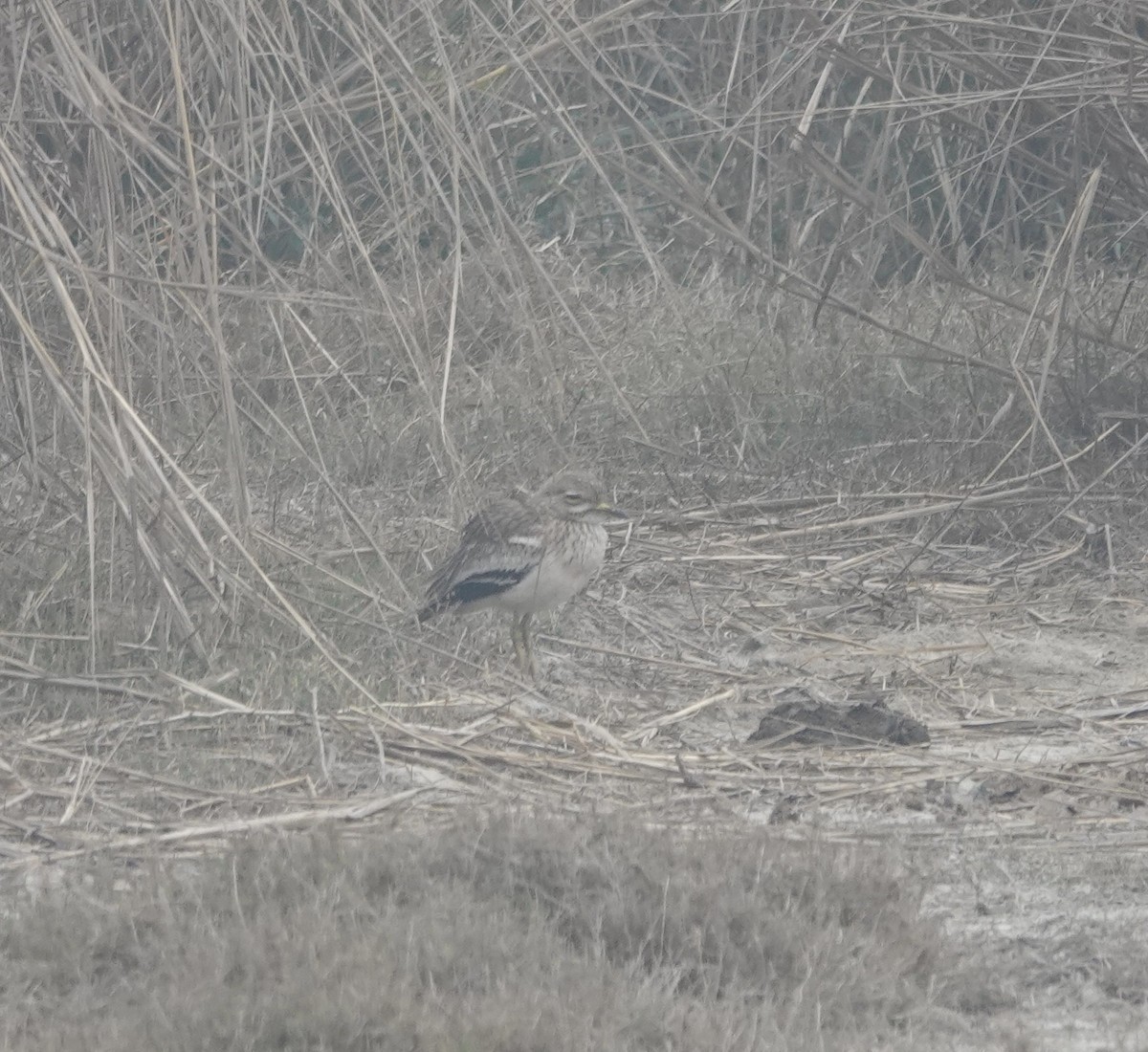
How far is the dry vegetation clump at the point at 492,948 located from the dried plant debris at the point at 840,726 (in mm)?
1263

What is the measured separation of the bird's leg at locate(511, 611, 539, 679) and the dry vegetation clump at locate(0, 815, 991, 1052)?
1969mm

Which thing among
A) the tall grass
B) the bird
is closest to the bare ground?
the bird

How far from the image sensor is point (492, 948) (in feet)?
11.8

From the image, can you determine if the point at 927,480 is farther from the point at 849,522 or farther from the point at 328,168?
the point at 328,168

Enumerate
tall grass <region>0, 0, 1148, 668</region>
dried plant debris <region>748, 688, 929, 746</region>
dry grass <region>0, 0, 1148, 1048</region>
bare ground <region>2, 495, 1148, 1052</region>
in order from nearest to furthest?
dry grass <region>0, 0, 1148, 1048</region> < bare ground <region>2, 495, 1148, 1052</region> < tall grass <region>0, 0, 1148, 668</region> < dried plant debris <region>748, 688, 929, 746</region>

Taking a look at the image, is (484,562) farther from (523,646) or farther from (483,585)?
(523,646)

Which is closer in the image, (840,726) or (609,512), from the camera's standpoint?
(840,726)

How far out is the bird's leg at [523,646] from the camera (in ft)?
20.1

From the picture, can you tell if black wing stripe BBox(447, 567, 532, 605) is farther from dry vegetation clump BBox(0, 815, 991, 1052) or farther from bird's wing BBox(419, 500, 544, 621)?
dry vegetation clump BBox(0, 815, 991, 1052)

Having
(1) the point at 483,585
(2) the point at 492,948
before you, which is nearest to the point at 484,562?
(1) the point at 483,585

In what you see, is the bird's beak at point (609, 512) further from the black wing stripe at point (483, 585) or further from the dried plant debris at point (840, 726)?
the dried plant debris at point (840, 726)

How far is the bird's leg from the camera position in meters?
6.14

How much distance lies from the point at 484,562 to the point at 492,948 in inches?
106

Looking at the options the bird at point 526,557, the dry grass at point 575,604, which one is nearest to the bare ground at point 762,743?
the dry grass at point 575,604
